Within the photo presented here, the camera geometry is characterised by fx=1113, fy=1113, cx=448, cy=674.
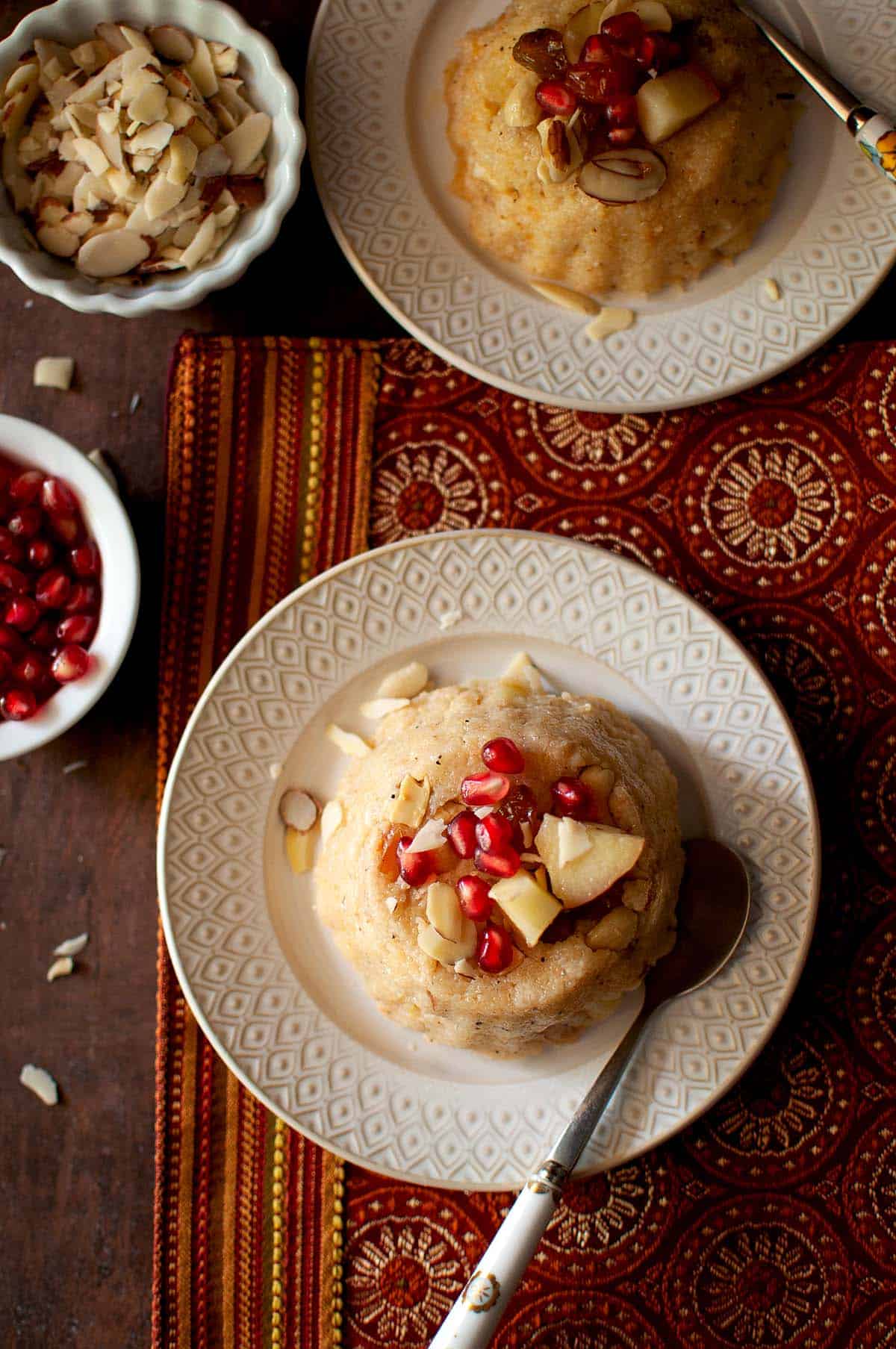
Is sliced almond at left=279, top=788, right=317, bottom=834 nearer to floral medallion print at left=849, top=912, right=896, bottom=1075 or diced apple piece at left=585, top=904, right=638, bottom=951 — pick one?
diced apple piece at left=585, top=904, right=638, bottom=951

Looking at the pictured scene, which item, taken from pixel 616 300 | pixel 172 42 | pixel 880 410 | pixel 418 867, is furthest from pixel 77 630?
pixel 880 410

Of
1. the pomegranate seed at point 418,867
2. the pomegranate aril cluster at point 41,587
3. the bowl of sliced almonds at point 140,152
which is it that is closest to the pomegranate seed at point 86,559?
the pomegranate aril cluster at point 41,587

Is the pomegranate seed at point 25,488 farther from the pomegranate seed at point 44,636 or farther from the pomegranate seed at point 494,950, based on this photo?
the pomegranate seed at point 494,950

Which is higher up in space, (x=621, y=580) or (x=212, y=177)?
(x=212, y=177)

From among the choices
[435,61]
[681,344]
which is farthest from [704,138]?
[435,61]

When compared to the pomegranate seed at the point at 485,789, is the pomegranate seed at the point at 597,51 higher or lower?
higher

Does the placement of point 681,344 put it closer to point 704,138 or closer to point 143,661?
point 704,138

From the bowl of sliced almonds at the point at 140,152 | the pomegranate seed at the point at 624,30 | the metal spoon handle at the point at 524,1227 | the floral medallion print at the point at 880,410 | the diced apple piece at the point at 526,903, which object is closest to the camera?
the metal spoon handle at the point at 524,1227
